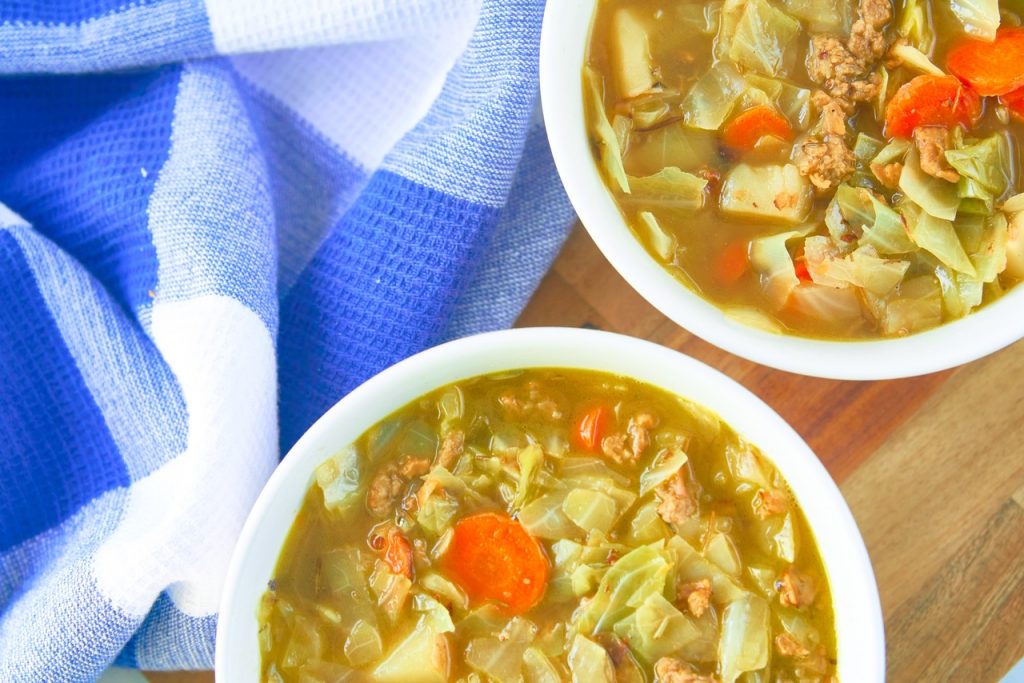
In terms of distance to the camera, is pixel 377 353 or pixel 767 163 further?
pixel 377 353

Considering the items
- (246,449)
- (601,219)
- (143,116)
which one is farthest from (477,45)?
(246,449)

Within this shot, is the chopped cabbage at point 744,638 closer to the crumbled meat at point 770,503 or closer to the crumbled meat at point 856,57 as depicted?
the crumbled meat at point 770,503

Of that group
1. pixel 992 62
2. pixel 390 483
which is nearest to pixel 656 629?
pixel 390 483

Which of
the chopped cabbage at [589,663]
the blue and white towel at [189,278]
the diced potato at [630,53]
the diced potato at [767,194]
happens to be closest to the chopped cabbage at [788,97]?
the diced potato at [767,194]

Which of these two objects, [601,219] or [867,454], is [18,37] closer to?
[601,219]

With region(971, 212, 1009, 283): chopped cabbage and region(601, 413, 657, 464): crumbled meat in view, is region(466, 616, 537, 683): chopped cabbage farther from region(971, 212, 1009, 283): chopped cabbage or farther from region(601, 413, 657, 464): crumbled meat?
region(971, 212, 1009, 283): chopped cabbage

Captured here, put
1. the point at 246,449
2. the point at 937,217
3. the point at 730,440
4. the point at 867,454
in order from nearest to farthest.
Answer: the point at 937,217 < the point at 730,440 < the point at 246,449 < the point at 867,454

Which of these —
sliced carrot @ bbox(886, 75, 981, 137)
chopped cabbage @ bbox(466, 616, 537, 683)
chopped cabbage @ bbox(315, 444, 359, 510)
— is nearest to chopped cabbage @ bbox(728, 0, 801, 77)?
sliced carrot @ bbox(886, 75, 981, 137)
